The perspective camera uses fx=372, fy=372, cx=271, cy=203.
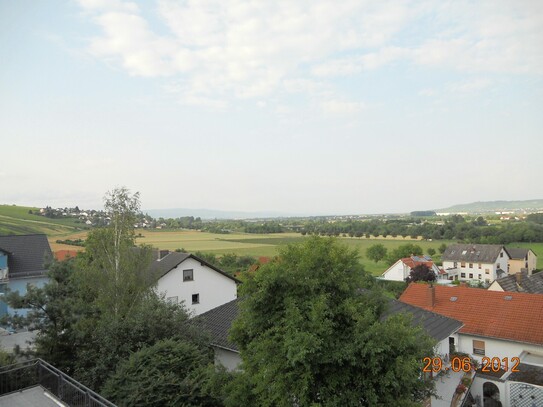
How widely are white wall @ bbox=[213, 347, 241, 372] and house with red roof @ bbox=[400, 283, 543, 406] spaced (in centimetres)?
1164

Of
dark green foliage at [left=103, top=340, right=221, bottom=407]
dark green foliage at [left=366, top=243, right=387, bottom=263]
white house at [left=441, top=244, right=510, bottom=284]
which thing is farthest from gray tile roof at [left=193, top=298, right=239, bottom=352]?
dark green foliage at [left=366, top=243, right=387, bottom=263]

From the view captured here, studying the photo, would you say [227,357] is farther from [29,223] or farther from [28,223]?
[29,223]

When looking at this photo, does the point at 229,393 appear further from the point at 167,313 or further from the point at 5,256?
the point at 5,256

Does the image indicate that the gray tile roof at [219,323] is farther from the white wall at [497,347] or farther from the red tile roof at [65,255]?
the white wall at [497,347]

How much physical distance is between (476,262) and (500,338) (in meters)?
46.9

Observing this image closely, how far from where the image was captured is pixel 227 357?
51.6ft

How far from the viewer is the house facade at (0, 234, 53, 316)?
26469mm

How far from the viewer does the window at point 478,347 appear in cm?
2094

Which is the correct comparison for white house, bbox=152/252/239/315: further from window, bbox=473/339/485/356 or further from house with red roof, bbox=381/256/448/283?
house with red roof, bbox=381/256/448/283

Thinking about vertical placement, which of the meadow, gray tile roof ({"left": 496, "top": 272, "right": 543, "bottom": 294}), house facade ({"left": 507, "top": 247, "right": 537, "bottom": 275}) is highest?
the meadow

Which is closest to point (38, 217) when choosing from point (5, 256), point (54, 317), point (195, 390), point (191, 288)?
point (5, 256)

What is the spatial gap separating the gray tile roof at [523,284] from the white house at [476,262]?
2490 centimetres

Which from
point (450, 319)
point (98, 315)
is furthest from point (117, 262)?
point (450, 319)

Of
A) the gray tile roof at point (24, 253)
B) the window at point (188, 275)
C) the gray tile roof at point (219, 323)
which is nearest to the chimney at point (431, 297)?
the gray tile roof at point (219, 323)
